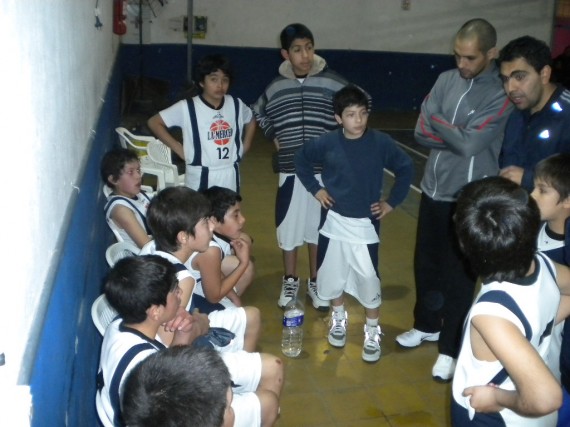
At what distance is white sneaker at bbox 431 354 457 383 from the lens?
3.61 m

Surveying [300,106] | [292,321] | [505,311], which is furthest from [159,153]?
[505,311]

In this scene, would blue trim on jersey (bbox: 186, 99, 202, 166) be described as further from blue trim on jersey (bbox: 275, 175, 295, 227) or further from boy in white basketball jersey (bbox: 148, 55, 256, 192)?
blue trim on jersey (bbox: 275, 175, 295, 227)

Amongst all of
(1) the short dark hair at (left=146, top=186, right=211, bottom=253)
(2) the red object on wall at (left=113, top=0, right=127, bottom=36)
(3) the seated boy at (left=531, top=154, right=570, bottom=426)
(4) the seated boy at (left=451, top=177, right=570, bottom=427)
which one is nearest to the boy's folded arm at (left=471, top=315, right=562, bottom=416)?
(4) the seated boy at (left=451, top=177, right=570, bottom=427)

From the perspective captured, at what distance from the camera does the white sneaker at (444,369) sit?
142 inches

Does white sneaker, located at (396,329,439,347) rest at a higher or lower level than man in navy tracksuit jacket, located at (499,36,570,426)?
lower

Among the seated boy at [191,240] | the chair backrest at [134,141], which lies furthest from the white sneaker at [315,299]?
the chair backrest at [134,141]

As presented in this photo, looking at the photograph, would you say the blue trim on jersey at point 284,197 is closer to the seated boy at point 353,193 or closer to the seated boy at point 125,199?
the seated boy at point 353,193

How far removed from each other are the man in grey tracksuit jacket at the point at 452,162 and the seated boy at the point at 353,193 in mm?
222

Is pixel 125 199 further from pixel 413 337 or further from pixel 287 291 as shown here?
pixel 413 337

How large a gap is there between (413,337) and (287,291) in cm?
Result: 92

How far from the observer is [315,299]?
444 centimetres

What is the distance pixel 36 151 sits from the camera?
1.78m

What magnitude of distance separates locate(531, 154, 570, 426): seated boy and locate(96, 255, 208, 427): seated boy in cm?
135

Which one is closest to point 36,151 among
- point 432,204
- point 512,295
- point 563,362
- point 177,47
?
point 512,295
